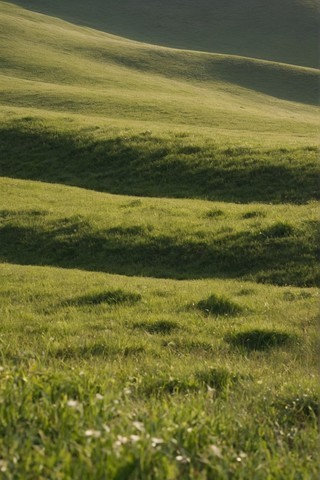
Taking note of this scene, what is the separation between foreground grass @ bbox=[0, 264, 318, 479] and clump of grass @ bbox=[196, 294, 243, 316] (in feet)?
0.41

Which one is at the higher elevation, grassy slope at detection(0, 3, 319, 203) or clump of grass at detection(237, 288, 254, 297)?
clump of grass at detection(237, 288, 254, 297)

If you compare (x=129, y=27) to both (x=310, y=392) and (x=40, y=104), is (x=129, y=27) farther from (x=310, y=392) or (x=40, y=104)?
(x=310, y=392)

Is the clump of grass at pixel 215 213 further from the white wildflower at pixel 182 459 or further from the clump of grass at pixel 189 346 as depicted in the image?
the white wildflower at pixel 182 459

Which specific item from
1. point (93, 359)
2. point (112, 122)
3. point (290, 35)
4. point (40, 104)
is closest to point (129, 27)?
point (290, 35)

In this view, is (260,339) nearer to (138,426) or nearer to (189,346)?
(189,346)

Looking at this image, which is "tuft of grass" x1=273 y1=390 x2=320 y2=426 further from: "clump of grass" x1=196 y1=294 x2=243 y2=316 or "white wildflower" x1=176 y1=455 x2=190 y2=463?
"clump of grass" x1=196 y1=294 x2=243 y2=316

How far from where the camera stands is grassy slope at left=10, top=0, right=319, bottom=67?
120875mm

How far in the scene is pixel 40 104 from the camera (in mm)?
56156

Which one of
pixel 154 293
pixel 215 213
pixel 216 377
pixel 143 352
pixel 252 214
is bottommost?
pixel 215 213

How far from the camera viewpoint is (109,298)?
15.4 metres

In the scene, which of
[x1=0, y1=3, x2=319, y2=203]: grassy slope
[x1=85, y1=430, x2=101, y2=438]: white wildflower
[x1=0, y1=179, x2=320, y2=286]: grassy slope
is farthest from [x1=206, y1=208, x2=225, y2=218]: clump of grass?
[x1=85, y1=430, x2=101, y2=438]: white wildflower

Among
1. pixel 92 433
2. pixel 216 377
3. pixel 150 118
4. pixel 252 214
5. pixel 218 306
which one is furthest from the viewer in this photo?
pixel 150 118

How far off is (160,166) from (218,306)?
18858 mm

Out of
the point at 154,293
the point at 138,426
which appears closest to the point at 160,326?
the point at 154,293
